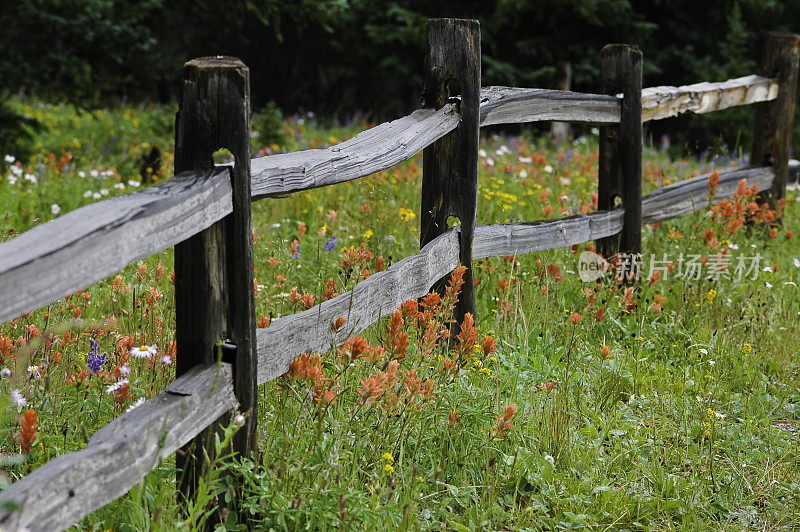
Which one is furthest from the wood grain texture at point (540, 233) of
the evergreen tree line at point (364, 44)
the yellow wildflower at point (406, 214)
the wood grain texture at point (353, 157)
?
the evergreen tree line at point (364, 44)

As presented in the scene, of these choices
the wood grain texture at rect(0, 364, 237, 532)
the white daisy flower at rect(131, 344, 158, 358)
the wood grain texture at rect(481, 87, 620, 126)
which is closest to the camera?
the wood grain texture at rect(0, 364, 237, 532)

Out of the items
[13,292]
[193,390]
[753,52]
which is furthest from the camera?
[753,52]

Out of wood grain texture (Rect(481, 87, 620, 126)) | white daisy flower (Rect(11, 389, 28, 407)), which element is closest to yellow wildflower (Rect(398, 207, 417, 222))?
wood grain texture (Rect(481, 87, 620, 126))

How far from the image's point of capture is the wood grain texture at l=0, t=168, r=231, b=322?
1.60 m

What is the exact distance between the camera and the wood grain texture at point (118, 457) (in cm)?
171

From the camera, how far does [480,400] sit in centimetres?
314

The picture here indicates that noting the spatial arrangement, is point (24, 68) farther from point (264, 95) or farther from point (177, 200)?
point (264, 95)

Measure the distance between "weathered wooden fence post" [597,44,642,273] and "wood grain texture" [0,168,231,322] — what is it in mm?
3665

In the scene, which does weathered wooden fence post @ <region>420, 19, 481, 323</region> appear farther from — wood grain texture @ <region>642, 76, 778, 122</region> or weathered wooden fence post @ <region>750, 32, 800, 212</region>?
weathered wooden fence post @ <region>750, 32, 800, 212</region>

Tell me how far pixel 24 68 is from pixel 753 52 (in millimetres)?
12723

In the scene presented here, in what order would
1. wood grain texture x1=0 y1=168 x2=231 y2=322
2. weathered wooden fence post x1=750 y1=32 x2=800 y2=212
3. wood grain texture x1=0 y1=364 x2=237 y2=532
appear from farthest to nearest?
weathered wooden fence post x1=750 y1=32 x2=800 y2=212 → wood grain texture x1=0 y1=364 x2=237 y2=532 → wood grain texture x1=0 y1=168 x2=231 y2=322

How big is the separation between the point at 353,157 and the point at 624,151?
2822 mm

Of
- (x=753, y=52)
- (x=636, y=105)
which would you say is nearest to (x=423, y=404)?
(x=636, y=105)

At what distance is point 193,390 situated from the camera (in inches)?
86.7
